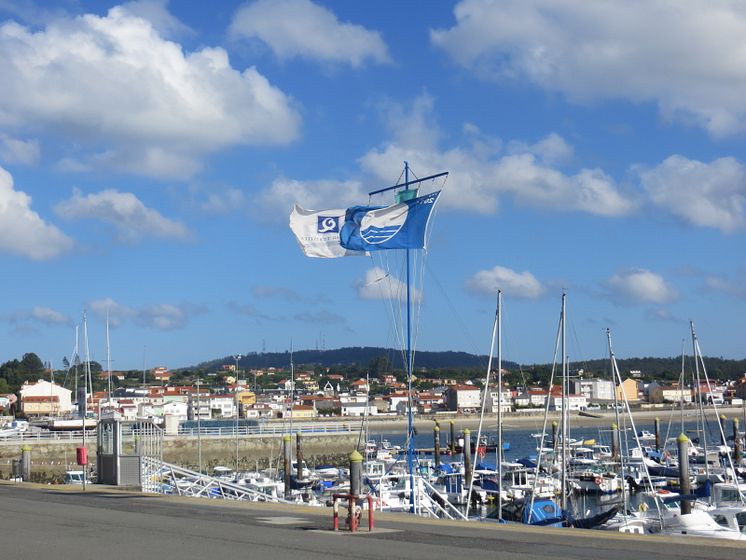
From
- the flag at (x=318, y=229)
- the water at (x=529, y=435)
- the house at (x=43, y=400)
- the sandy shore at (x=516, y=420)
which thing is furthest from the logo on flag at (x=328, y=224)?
the house at (x=43, y=400)

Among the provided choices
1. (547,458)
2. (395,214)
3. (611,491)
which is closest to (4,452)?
(547,458)

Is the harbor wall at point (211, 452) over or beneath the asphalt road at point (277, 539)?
beneath

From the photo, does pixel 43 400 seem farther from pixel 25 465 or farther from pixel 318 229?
pixel 318 229

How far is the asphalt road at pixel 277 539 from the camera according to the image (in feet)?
54.1

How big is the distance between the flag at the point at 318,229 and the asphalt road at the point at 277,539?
13865 millimetres

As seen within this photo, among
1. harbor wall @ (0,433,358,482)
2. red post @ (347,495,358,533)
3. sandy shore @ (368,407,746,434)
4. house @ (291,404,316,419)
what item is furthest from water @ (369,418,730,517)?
red post @ (347,495,358,533)

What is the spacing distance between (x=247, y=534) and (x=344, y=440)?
277ft

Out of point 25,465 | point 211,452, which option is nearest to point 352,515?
point 25,465

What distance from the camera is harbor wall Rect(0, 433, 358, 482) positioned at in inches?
3081

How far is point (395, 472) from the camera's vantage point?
5909 centimetres

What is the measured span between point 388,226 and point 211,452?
190 feet

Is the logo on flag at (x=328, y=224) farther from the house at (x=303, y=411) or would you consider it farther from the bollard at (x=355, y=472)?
the house at (x=303, y=411)

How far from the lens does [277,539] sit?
1858 cm

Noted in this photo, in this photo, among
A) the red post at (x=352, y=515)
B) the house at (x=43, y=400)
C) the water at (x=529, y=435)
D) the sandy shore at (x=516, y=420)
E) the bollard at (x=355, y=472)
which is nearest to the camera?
the red post at (x=352, y=515)
